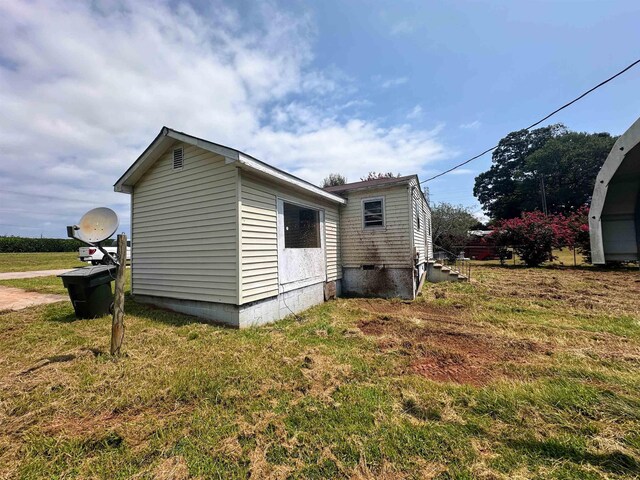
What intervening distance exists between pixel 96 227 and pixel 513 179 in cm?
5307

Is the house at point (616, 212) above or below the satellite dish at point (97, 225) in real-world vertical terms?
below

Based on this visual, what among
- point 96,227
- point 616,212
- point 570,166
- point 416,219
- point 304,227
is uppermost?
point 570,166

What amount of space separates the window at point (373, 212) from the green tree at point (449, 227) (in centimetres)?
1364

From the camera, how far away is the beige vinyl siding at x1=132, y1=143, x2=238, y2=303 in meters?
5.45

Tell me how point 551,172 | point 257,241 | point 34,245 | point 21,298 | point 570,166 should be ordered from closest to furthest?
point 257,241 → point 21,298 → point 34,245 → point 570,166 → point 551,172

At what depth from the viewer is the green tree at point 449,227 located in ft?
71.0

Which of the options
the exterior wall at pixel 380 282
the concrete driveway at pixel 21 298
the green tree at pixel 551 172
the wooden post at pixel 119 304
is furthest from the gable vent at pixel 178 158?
the green tree at pixel 551 172

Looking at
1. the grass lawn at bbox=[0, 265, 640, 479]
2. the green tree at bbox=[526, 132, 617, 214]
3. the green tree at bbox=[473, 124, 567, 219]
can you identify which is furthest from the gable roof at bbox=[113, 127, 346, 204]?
the green tree at bbox=[473, 124, 567, 219]

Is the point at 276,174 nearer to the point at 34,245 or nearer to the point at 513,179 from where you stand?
the point at 34,245

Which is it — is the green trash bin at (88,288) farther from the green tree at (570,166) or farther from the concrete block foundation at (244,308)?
the green tree at (570,166)

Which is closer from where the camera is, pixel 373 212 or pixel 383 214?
pixel 383 214

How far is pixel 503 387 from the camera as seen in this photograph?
120 inches

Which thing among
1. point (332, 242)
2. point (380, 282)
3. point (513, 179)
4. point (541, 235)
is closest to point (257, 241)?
point (332, 242)

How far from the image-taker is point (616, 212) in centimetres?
162
